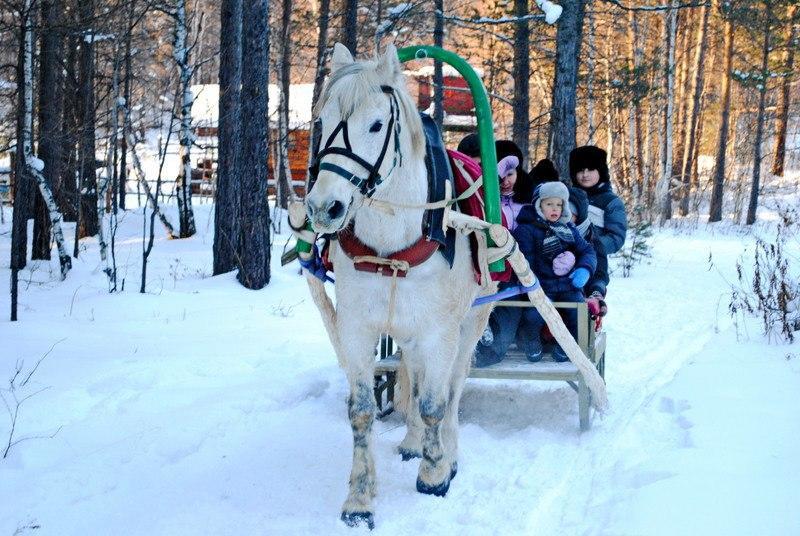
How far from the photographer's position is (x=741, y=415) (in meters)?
4.55

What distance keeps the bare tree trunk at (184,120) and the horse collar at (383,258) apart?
10.2 metres

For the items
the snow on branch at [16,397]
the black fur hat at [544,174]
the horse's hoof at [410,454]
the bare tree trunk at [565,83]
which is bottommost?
the horse's hoof at [410,454]

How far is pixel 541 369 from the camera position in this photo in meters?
4.92

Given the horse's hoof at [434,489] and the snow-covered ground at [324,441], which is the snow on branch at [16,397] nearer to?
the snow-covered ground at [324,441]

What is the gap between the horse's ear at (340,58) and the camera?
137 inches

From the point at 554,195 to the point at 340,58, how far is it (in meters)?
2.16

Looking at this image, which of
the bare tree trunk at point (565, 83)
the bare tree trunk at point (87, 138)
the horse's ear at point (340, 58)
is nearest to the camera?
the horse's ear at point (340, 58)

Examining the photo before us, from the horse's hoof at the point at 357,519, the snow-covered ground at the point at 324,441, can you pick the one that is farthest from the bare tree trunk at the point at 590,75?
the horse's hoof at the point at 357,519

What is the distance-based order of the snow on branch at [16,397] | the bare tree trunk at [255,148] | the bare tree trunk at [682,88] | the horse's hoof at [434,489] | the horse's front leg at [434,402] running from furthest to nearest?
the bare tree trunk at [682,88] → the bare tree trunk at [255,148] → the snow on branch at [16,397] → the horse's hoof at [434,489] → the horse's front leg at [434,402]

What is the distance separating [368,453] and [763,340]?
4449mm

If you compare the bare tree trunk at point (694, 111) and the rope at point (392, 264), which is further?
the bare tree trunk at point (694, 111)

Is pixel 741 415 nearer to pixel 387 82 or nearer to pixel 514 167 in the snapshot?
pixel 514 167

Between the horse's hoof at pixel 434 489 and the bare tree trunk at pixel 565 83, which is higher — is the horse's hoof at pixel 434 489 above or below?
below

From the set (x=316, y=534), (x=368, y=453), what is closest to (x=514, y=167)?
(x=368, y=453)
